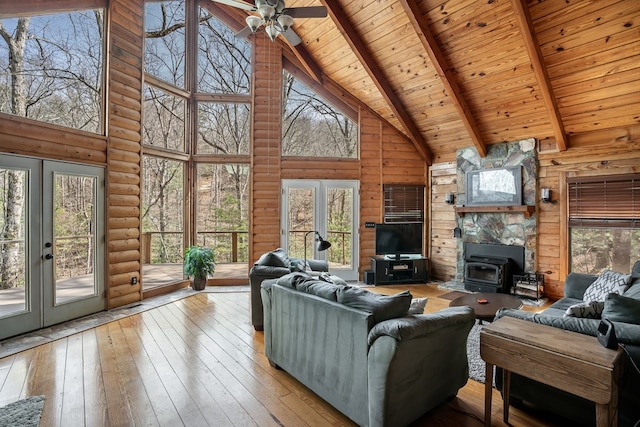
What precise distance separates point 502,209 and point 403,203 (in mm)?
1817

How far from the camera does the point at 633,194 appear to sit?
454cm

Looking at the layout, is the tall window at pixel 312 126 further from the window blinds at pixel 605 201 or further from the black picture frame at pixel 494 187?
the window blinds at pixel 605 201

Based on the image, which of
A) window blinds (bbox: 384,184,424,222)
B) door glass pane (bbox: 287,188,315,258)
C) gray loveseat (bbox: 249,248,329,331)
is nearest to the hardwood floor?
gray loveseat (bbox: 249,248,329,331)

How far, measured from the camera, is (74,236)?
14.0ft

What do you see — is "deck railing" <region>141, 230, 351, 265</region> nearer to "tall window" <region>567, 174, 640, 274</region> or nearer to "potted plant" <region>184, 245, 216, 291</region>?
"potted plant" <region>184, 245, 216, 291</region>

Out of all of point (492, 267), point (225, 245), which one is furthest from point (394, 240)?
point (225, 245)

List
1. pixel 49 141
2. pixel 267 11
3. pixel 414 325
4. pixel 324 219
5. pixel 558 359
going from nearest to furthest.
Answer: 1. pixel 558 359
2. pixel 414 325
3. pixel 267 11
4. pixel 49 141
5. pixel 324 219

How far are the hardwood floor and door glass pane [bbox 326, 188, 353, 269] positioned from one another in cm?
304

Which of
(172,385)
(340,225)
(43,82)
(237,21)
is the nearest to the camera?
(172,385)

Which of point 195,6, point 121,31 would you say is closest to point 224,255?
point 121,31

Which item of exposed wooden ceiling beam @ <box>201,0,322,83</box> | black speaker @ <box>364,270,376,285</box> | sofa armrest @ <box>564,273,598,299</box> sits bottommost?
black speaker @ <box>364,270,376,285</box>

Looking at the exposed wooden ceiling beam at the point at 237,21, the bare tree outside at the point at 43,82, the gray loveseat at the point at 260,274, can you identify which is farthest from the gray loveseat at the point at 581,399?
the exposed wooden ceiling beam at the point at 237,21

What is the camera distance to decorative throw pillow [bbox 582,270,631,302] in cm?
324

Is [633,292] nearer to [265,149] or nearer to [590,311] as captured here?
[590,311]
